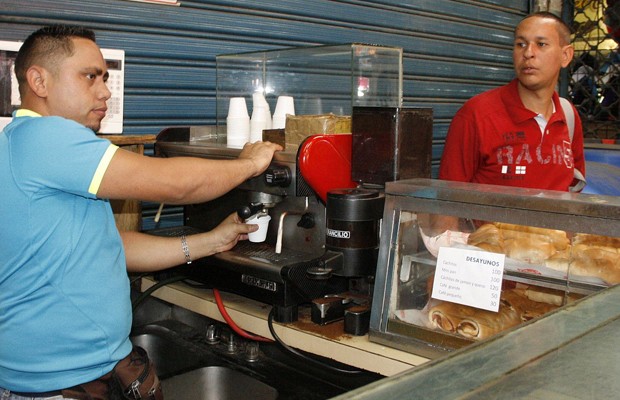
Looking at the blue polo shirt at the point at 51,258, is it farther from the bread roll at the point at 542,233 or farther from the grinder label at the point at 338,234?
the bread roll at the point at 542,233

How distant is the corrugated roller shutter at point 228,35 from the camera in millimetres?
3230

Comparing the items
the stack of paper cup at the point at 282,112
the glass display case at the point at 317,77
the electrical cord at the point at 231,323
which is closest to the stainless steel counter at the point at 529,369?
the electrical cord at the point at 231,323

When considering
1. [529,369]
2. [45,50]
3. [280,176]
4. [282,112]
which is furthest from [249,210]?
[529,369]

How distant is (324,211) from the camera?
2.48 m

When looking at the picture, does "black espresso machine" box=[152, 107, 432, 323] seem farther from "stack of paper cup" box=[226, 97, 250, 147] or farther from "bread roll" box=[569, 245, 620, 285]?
"bread roll" box=[569, 245, 620, 285]

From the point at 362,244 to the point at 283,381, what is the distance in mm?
745

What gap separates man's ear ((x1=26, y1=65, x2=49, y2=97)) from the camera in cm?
200

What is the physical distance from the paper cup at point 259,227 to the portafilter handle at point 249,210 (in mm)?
50

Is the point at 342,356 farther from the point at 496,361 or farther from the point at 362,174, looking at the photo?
the point at 496,361

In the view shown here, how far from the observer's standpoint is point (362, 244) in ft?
7.41

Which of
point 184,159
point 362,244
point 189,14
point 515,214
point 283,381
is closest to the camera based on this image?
point 515,214

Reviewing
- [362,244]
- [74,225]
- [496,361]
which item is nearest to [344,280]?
[362,244]

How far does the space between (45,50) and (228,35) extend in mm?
1789

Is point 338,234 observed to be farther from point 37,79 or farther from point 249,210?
point 37,79
